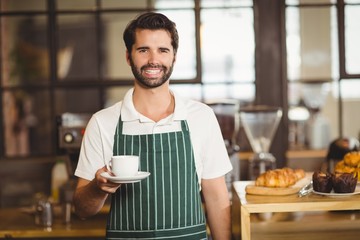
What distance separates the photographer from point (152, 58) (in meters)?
2.22

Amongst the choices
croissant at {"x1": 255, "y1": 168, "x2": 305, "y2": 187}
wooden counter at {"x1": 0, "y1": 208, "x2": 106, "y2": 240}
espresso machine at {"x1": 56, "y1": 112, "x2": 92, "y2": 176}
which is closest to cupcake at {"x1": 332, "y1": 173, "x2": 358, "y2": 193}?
croissant at {"x1": 255, "y1": 168, "x2": 305, "y2": 187}

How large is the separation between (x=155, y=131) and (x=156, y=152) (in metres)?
0.08

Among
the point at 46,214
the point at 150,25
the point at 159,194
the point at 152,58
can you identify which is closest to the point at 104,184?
the point at 159,194

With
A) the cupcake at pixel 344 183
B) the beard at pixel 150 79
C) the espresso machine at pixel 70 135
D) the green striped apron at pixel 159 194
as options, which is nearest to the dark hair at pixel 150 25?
the beard at pixel 150 79

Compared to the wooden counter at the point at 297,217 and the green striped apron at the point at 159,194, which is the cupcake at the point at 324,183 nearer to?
the wooden counter at the point at 297,217

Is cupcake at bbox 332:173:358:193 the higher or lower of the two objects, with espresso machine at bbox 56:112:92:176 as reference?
lower

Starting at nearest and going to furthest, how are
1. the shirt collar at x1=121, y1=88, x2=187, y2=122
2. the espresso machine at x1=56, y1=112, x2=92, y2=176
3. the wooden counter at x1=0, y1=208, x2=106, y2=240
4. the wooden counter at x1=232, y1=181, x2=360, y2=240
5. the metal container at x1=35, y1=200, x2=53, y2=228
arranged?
the wooden counter at x1=232, y1=181, x2=360, y2=240 < the shirt collar at x1=121, y1=88, x2=187, y2=122 < the wooden counter at x1=0, y1=208, x2=106, y2=240 < the metal container at x1=35, y1=200, x2=53, y2=228 < the espresso machine at x1=56, y1=112, x2=92, y2=176

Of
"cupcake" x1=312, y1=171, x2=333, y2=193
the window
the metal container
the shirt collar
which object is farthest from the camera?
the window

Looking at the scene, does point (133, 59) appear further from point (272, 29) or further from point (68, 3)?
point (68, 3)

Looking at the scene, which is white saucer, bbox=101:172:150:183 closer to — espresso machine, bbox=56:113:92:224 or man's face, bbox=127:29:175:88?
man's face, bbox=127:29:175:88

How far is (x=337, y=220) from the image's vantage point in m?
2.52

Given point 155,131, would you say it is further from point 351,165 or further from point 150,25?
point 351,165

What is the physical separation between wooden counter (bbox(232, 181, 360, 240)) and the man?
0.16 metres

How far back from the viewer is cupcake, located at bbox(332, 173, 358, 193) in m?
2.20
